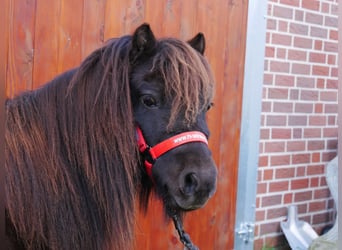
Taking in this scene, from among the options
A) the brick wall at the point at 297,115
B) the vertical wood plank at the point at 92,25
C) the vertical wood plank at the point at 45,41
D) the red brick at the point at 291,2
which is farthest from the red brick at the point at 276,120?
the vertical wood plank at the point at 45,41

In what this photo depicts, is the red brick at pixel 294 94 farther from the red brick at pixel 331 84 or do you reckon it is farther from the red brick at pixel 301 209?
the red brick at pixel 301 209

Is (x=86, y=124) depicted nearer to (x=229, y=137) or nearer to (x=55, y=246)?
(x=55, y=246)

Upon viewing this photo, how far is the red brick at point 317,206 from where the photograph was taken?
390 cm

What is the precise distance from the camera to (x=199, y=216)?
3047 mm

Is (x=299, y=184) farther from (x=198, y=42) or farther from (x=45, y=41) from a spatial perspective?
(x=45, y=41)

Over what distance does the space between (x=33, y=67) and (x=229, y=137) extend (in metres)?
1.53

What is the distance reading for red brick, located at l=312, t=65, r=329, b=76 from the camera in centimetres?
377

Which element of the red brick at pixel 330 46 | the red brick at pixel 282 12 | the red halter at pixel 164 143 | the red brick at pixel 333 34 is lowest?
the red halter at pixel 164 143

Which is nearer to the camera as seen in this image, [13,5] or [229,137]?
[13,5]

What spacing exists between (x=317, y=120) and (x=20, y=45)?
269cm

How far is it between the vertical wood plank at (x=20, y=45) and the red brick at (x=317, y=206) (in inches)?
109

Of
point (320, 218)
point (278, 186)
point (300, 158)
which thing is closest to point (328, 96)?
point (300, 158)

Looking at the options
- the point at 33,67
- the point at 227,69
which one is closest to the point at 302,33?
the point at 227,69

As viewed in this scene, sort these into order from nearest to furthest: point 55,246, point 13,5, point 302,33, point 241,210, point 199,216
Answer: point 55,246, point 13,5, point 199,216, point 241,210, point 302,33
